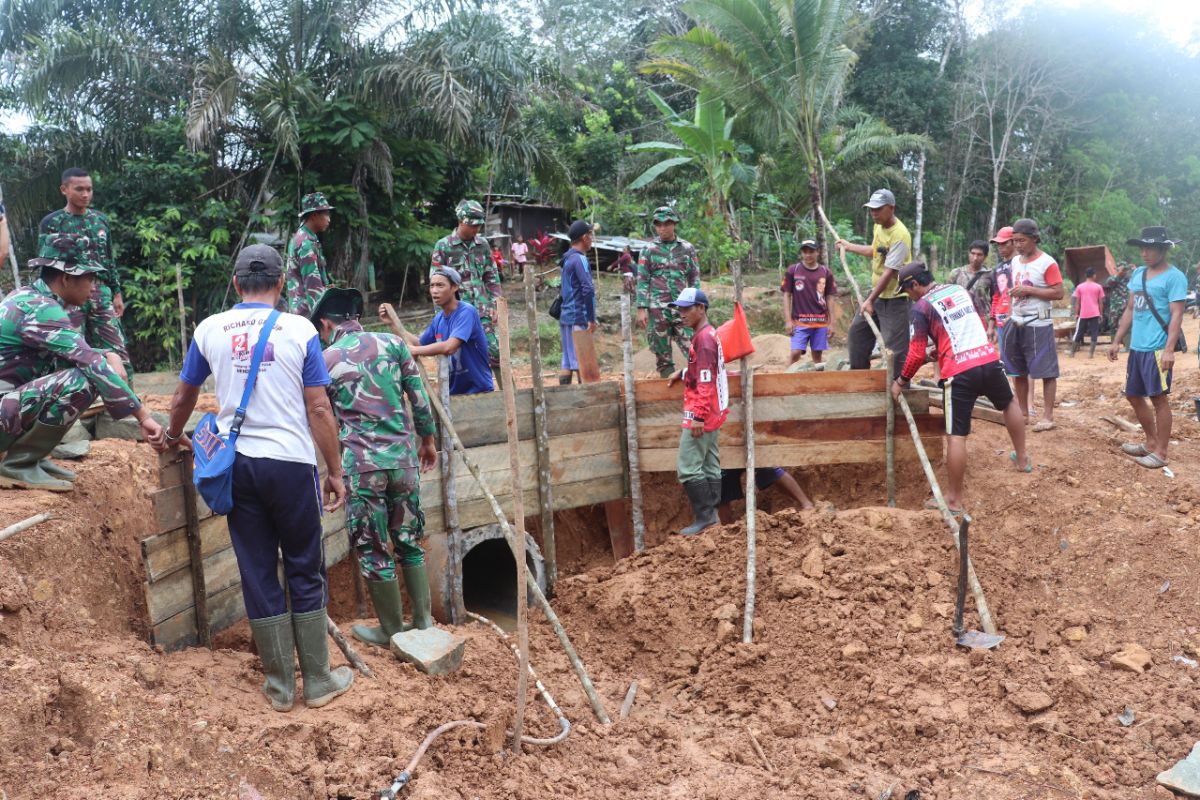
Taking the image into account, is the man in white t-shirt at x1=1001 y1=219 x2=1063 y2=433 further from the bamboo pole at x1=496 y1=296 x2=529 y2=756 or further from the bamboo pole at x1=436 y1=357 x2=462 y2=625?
the bamboo pole at x1=496 y1=296 x2=529 y2=756

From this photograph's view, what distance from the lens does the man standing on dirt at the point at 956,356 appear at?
5965 mm

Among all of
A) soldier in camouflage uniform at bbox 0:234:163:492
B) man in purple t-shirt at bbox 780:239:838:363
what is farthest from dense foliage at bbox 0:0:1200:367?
soldier in camouflage uniform at bbox 0:234:163:492

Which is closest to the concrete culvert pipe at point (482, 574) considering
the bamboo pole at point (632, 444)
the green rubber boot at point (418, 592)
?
the bamboo pole at point (632, 444)

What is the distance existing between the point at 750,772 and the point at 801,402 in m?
3.25

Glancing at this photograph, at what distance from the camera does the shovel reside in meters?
5.02

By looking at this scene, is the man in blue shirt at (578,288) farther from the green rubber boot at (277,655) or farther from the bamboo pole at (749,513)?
the green rubber boot at (277,655)

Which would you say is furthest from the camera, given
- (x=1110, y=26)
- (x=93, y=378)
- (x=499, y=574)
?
(x=1110, y=26)

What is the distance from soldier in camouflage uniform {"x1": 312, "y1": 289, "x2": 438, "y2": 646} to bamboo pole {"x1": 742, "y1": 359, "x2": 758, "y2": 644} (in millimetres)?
2231

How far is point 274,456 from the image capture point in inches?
136

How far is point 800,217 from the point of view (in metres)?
19.6

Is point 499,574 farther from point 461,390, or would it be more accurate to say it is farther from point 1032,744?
point 1032,744

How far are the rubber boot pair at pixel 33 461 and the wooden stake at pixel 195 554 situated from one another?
0.79 m

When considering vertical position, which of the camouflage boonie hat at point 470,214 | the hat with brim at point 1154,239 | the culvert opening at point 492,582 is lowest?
the culvert opening at point 492,582

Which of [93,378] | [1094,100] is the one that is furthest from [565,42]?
[93,378]
